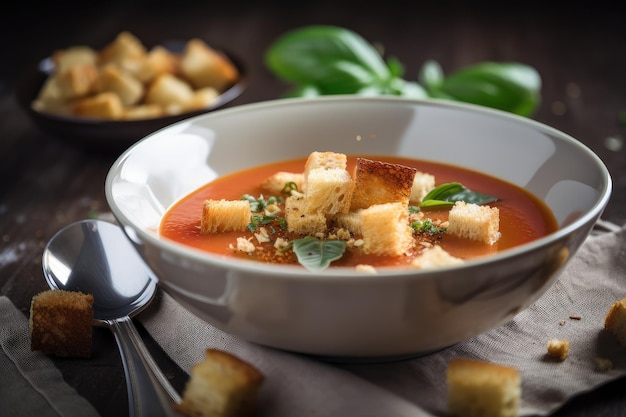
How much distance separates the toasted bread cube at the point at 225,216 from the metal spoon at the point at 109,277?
226 mm

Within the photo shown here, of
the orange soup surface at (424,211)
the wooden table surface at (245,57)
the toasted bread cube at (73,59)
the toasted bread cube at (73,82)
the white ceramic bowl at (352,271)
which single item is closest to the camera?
the white ceramic bowl at (352,271)

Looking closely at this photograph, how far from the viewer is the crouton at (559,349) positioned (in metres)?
2.10

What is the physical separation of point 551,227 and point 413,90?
1.75 m

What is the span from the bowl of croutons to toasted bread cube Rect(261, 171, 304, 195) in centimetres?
121

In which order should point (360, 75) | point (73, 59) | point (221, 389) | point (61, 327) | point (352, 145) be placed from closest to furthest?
point (221, 389), point (61, 327), point (352, 145), point (360, 75), point (73, 59)

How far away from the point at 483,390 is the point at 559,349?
406 mm

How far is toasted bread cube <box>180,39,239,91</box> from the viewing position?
14.2 feet

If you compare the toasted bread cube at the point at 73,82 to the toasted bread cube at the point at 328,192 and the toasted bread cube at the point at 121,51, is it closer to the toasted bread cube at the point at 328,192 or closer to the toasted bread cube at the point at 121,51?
the toasted bread cube at the point at 121,51

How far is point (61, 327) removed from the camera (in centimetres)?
220

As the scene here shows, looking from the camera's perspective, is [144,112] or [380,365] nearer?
[380,365]

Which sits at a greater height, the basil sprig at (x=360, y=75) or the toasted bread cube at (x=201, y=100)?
the basil sprig at (x=360, y=75)

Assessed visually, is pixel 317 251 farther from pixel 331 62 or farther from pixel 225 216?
pixel 331 62

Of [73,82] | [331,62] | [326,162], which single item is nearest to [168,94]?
[73,82]

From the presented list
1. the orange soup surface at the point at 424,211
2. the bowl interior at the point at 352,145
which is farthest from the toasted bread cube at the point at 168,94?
the orange soup surface at the point at 424,211
